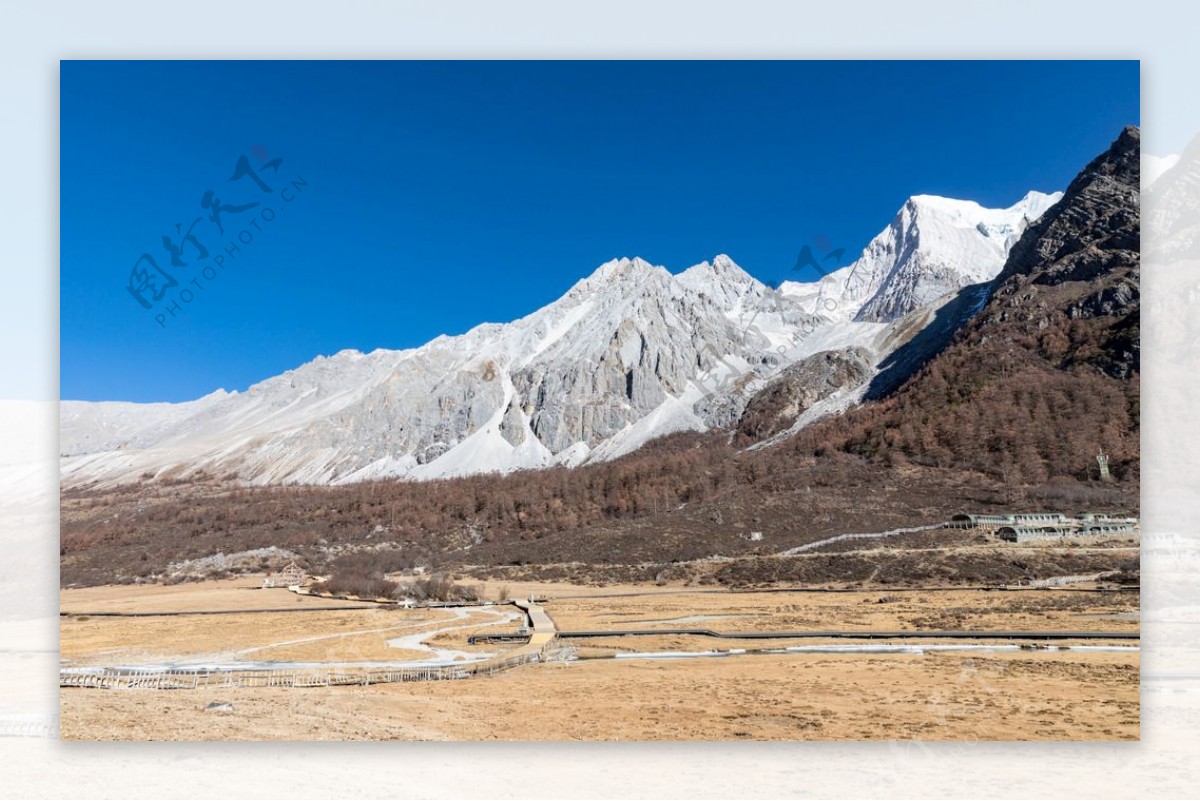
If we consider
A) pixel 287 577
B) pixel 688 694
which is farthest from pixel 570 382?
pixel 688 694

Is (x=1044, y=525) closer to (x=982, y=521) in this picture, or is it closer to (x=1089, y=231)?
(x=982, y=521)

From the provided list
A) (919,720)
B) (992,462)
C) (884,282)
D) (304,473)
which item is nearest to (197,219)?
(919,720)

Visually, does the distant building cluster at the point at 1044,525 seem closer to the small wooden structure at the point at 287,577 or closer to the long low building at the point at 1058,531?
the long low building at the point at 1058,531

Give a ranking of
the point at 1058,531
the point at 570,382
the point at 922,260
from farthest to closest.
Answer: the point at 570,382, the point at 922,260, the point at 1058,531

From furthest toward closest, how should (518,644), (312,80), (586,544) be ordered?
(586,544) → (518,644) → (312,80)

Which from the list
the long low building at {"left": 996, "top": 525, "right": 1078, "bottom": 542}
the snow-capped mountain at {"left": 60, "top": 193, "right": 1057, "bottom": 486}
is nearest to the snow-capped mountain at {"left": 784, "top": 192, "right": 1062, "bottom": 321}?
the snow-capped mountain at {"left": 60, "top": 193, "right": 1057, "bottom": 486}

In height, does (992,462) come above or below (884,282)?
below

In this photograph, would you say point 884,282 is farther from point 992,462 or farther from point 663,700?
point 663,700
